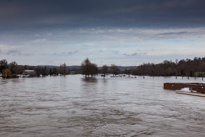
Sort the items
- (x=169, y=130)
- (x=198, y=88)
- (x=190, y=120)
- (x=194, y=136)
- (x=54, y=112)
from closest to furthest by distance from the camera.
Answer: (x=194, y=136) → (x=169, y=130) → (x=190, y=120) → (x=54, y=112) → (x=198, y=88)

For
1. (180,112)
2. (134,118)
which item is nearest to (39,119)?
(134,118)

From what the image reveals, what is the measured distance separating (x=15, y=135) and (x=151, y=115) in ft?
35.5

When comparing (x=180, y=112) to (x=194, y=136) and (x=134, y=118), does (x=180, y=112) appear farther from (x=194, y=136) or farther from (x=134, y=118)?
(x=194, y=136)

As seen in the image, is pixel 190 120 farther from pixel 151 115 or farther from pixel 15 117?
pixel 15 117

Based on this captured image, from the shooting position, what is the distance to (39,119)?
640 inches

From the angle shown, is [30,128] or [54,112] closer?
[30,128]

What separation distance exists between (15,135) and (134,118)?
885cm

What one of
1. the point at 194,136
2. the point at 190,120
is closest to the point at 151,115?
the point at 190,120

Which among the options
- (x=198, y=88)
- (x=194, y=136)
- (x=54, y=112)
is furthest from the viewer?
(x=198, y=88)

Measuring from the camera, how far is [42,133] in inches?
494

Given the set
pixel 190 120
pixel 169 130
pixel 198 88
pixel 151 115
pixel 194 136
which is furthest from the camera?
pixel 198 88

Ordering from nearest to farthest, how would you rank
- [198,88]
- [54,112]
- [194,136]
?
[194,136] → [54,112] → [198,88]

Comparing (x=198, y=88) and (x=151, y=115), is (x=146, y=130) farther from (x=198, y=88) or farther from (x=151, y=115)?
(x=198, y=88)

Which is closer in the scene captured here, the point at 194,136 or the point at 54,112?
the point at 194,136
